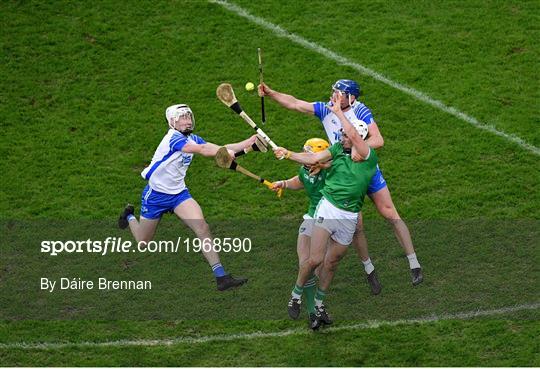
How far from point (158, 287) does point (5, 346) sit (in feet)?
7.18

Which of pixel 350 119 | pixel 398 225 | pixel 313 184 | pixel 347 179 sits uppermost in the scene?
pixel 350 119

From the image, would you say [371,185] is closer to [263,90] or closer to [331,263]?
Answer: [331,263]

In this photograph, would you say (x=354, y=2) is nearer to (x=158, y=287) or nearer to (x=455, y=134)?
(x=455, y=134)

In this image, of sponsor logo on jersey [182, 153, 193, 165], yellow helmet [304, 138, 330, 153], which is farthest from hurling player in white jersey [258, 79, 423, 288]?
sponsor logo on jersey [182, 153, 193, 165]

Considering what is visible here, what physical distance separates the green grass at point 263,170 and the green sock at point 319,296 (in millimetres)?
351

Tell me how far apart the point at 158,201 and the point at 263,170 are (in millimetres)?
2904

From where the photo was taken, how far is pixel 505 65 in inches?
849

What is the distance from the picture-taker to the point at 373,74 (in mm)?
21484

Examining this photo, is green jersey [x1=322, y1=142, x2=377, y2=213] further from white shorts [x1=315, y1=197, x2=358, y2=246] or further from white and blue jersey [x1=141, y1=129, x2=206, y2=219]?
white and blue jersey [x1=141, y1=129, x2=206, y2=219]

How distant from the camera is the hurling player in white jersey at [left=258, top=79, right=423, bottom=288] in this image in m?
16.9

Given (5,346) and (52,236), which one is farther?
(52,236)

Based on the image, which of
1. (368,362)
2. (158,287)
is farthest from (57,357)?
(368,362)

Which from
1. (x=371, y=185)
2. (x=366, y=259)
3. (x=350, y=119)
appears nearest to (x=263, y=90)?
(x=350, y=119)

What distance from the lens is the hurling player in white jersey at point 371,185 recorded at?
55.5 ft
